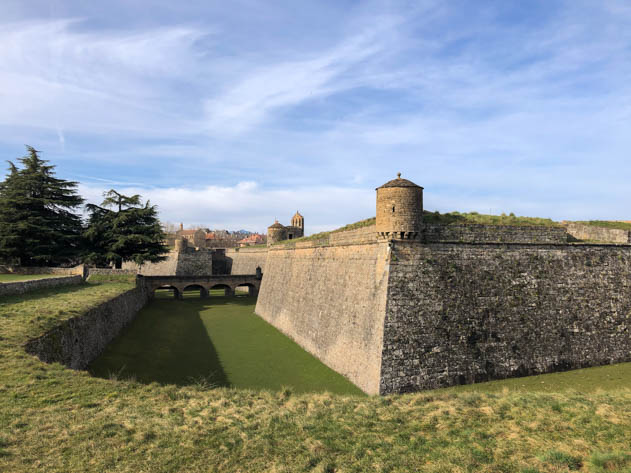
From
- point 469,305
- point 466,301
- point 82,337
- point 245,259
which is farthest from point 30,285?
point 245,259

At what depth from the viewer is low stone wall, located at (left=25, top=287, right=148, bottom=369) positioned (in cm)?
1220

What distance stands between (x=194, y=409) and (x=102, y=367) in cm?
1030

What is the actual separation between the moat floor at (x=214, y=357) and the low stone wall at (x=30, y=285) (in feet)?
18.3

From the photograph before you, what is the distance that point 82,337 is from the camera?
15.8 meters

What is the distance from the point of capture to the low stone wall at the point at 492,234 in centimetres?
1562

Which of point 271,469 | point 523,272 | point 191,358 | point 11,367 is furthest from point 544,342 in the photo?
point 11,367

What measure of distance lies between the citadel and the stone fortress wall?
44mm

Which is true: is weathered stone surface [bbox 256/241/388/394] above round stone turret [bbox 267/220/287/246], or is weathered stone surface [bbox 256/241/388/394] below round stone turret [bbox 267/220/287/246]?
below

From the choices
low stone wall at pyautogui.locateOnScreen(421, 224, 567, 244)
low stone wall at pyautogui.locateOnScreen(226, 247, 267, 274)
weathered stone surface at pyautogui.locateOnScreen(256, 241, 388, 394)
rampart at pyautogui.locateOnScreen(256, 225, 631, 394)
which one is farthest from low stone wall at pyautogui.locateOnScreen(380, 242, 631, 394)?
low stone wall at pyautogui.locateOnScreen(226, 247, 267, 274)

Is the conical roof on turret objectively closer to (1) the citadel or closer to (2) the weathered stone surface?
(1) the citadel

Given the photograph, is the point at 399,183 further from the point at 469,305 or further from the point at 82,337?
the point at 82,337

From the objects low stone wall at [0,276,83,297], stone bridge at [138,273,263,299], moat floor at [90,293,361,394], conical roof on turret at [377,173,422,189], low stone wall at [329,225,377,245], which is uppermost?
conical roof on turret at [377,173,422,189]

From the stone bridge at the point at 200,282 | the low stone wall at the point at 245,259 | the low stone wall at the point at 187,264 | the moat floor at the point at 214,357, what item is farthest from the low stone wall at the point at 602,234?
the low stone wall at the point at 187,264

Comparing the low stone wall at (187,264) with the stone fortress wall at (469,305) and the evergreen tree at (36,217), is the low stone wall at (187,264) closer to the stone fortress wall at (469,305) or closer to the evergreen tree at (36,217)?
the evergreen tree at (36,217)
